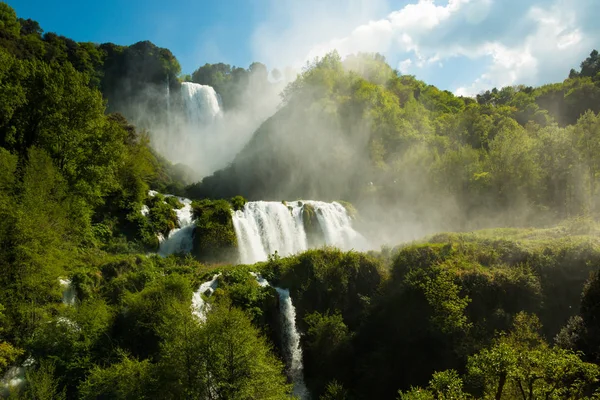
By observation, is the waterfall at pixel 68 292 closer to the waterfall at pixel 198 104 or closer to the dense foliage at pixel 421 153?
the dense foliage at pixel 421 153

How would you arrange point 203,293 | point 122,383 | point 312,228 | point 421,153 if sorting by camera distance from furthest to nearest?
point 421,153, point 312,228, point 203,293, point 122,383

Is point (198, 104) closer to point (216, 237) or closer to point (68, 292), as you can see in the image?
point (216, 237)

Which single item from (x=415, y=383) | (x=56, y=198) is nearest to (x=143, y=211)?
(x=56, y=198)

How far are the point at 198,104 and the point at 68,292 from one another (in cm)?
6213

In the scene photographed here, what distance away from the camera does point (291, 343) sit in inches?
892

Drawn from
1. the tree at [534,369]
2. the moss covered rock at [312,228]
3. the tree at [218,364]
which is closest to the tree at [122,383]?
the tree at [218,364]

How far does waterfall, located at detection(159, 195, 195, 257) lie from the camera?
1288 inches

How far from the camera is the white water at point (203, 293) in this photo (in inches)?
795

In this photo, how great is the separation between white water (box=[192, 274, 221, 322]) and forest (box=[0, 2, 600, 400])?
5.8 inches

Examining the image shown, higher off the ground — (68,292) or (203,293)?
(68,292)

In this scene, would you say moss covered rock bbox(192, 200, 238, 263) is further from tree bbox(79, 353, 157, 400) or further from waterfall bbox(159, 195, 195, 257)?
tree bbox(79, 353, 157, 400)

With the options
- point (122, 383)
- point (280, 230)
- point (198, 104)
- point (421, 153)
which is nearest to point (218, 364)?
point (122, 383)

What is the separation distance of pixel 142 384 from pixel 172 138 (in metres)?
70.0

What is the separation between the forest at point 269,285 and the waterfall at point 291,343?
125mm
